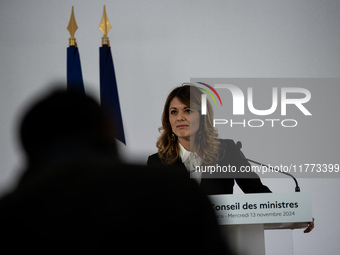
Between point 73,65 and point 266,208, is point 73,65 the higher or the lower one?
the higher one

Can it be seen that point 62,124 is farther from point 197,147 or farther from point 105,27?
point 105,27

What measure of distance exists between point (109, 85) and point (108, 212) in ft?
12.3

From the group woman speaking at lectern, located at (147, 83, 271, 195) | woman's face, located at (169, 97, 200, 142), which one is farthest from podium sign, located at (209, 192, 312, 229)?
woman's face, located at (169, 97, 200, 142)

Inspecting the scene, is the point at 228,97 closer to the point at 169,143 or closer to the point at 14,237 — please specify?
the point at 169,143

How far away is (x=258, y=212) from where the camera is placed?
1.89m

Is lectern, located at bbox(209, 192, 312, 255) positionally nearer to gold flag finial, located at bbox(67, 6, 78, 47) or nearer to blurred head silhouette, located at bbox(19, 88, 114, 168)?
blurred head silhouette, located at bbox(19, 88, 114, 168)

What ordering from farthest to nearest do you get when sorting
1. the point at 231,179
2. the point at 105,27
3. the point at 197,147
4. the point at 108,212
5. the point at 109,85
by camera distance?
the point at 105,27
the point at 109,85
the point at 197,147
the point at 231,179
the point at 108,212

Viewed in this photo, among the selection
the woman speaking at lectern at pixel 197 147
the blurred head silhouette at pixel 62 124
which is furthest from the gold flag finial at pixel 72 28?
the blurred head silhouette at pixel 62 124

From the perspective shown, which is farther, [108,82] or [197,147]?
[108,82]

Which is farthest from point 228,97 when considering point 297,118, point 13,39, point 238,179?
point 13,39

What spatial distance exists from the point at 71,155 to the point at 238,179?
7.58ft

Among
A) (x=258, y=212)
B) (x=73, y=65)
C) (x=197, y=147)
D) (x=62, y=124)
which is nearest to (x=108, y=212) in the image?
(x=62, y=124)

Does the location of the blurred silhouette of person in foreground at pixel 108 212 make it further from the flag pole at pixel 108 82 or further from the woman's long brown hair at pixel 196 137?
the flag pole at pixel 108 82

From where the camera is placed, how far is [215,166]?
2449 mm
